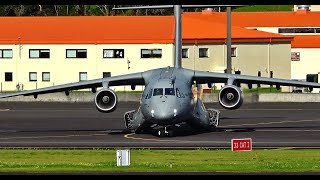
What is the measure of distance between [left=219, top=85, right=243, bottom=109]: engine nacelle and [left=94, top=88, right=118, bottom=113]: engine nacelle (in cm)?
447

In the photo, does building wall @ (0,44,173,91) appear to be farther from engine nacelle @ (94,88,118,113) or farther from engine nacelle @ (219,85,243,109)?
engine nacelle @ (219,85,243,109)

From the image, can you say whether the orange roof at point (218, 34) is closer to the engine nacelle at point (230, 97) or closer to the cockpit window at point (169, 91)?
the engine nacelle at point (230, 97)

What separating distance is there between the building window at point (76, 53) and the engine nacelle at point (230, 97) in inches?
1917

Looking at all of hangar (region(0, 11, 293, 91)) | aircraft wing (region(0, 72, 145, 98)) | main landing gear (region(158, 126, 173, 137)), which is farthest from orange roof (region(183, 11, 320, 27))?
main landing gear (region(158, 126, 173, 137))

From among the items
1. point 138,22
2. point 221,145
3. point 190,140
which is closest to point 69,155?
point 221,145

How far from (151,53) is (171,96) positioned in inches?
1958

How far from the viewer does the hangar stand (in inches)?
3494

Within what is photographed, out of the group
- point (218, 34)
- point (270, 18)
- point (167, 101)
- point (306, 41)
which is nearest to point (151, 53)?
point (218, 34)

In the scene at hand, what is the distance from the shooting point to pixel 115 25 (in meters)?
93.3

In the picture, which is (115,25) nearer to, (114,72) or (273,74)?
(114,72)

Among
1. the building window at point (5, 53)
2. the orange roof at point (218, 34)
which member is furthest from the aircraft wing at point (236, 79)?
the building window at point (5, 53)

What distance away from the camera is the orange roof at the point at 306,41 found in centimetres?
10519

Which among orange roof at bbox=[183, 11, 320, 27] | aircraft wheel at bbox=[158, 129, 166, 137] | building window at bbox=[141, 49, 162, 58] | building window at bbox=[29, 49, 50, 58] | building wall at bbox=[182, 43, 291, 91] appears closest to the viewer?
aircraft wheel at bbox=[158, 129, 166, 137]

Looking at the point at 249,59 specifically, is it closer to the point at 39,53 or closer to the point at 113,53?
the point at 113,53
